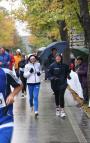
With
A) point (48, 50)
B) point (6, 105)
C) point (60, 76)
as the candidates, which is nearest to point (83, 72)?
point (48, 50)

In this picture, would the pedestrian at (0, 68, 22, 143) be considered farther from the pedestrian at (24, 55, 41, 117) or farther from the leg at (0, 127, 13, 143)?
the pedestrian at (24, 55, 41, 117)

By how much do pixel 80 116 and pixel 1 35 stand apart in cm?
7329

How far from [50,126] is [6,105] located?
620 centimetres

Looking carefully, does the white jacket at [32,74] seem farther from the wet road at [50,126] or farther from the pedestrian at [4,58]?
the pedestrian at [4,58]

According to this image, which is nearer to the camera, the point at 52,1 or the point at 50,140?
the point at 50,140

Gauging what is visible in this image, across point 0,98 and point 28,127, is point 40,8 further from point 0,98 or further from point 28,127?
point 0,98

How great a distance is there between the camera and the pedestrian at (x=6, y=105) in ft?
23.1

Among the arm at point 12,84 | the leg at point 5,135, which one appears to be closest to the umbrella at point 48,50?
the arm at point 12,84

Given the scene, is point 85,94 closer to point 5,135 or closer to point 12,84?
point 12,84

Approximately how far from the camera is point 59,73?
50.0 feet

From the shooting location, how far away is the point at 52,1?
2219cm

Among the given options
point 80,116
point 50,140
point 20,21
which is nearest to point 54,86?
point 80,116

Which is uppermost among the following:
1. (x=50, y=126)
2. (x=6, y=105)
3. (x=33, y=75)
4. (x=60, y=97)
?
(x=6, y=105)

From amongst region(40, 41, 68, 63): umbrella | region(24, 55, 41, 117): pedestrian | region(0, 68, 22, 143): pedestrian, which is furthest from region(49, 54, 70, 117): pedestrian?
region(0, 68, 22, 143): pedestrian
